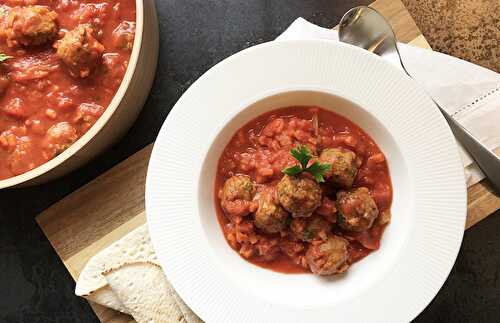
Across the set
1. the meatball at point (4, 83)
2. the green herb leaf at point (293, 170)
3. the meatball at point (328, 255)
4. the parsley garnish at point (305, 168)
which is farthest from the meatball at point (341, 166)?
the meatball at point (4, 83)

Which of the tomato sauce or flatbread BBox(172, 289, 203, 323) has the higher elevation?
the tomato sauce

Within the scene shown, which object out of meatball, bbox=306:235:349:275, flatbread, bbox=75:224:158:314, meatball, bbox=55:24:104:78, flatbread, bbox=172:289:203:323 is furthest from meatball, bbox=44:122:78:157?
meatball, bbox=306:235:349:275

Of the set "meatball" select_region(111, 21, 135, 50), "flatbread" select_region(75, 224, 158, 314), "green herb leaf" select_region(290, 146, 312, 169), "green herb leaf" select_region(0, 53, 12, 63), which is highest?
"meatball" select_region(111, 21, 135, 50)

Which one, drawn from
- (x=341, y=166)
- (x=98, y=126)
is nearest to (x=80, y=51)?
(x=98, y=126)

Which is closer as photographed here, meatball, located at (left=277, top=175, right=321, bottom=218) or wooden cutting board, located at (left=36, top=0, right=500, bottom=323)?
meatball, located at (left=277, top=175, right=321, bottom=218)

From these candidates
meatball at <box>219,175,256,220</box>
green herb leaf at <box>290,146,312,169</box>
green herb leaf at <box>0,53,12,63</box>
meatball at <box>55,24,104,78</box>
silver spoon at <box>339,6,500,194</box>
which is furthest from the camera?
silver spoon at <box>339,6,500,194</box>

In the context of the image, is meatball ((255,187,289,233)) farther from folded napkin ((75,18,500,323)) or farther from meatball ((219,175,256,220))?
folded napkin ((75,18,500,323))

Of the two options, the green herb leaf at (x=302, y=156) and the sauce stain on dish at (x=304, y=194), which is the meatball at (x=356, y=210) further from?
the green herb leaf at (x=302, y=156)

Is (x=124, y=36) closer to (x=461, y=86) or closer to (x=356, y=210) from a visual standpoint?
(x=356, y=210)

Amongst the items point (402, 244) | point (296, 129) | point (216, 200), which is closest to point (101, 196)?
point (216, 200)
